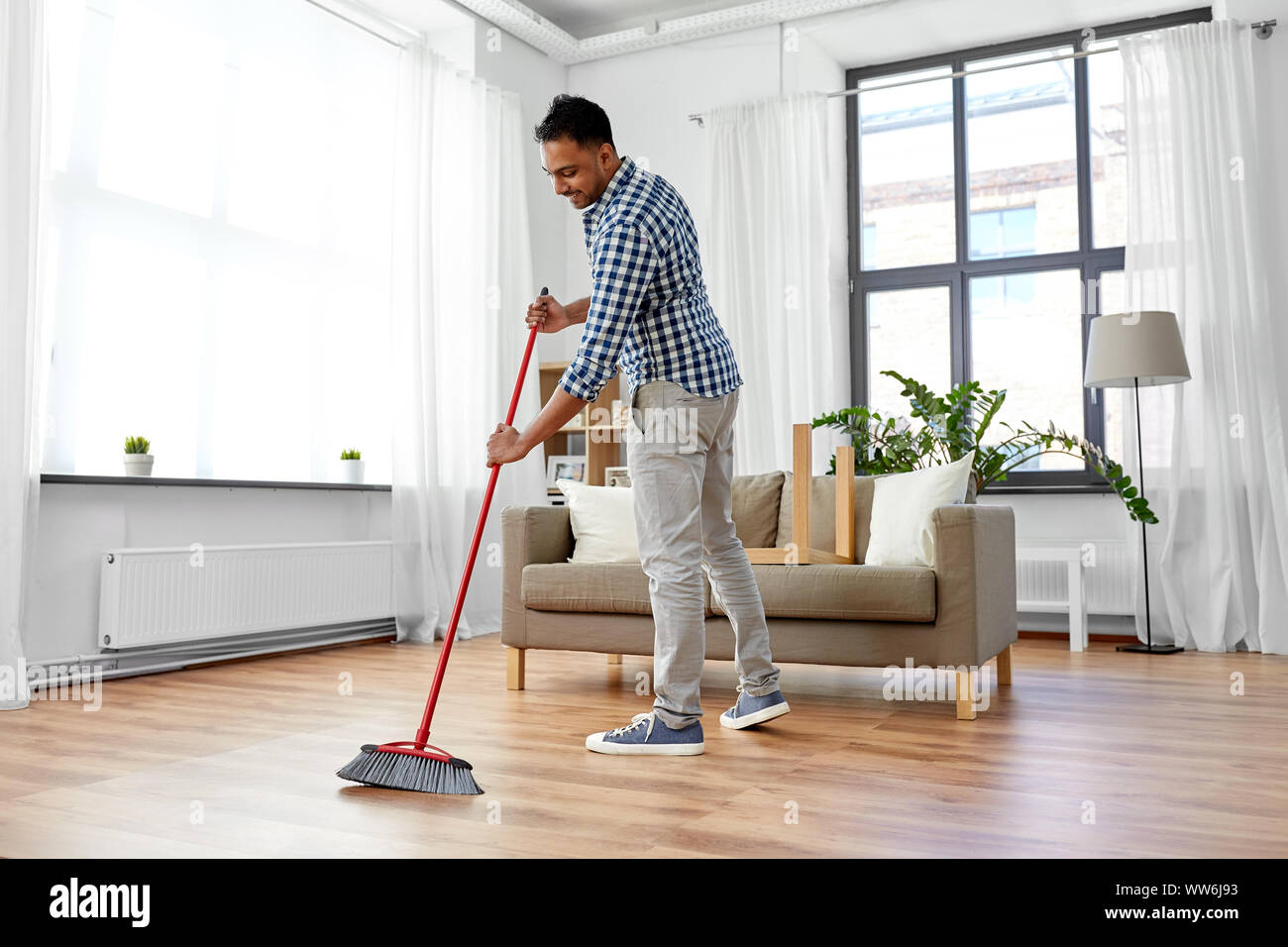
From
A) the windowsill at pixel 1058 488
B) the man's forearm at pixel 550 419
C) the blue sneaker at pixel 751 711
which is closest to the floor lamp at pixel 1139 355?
the windowsill at pixel 1058 488

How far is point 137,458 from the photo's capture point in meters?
3.71

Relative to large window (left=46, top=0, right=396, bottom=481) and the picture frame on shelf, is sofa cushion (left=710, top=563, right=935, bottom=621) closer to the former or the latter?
large window (left=46, top=0, right=396, bottom=481)

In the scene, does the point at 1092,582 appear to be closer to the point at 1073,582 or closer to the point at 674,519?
the point at 1073,582

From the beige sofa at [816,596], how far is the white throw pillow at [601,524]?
63 millimetres

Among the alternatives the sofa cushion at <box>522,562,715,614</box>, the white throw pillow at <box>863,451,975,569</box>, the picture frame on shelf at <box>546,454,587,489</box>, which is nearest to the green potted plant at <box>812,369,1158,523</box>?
the white throw pillow at <box>863,451,975,569</box>

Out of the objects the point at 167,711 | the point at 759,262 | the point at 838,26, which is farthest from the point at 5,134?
the point at 838,26

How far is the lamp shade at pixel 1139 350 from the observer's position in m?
4.21

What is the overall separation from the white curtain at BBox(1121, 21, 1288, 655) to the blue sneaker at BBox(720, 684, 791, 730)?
2496 millimetres

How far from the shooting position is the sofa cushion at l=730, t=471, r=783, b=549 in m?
3.53

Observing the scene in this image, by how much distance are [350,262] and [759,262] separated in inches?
74.9

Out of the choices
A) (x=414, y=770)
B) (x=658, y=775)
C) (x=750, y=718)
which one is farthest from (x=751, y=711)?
(x=414, y=770)

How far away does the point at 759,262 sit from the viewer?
533cm

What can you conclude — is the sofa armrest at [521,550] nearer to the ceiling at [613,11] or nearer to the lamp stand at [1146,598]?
the lamp stand at [1146,598]
